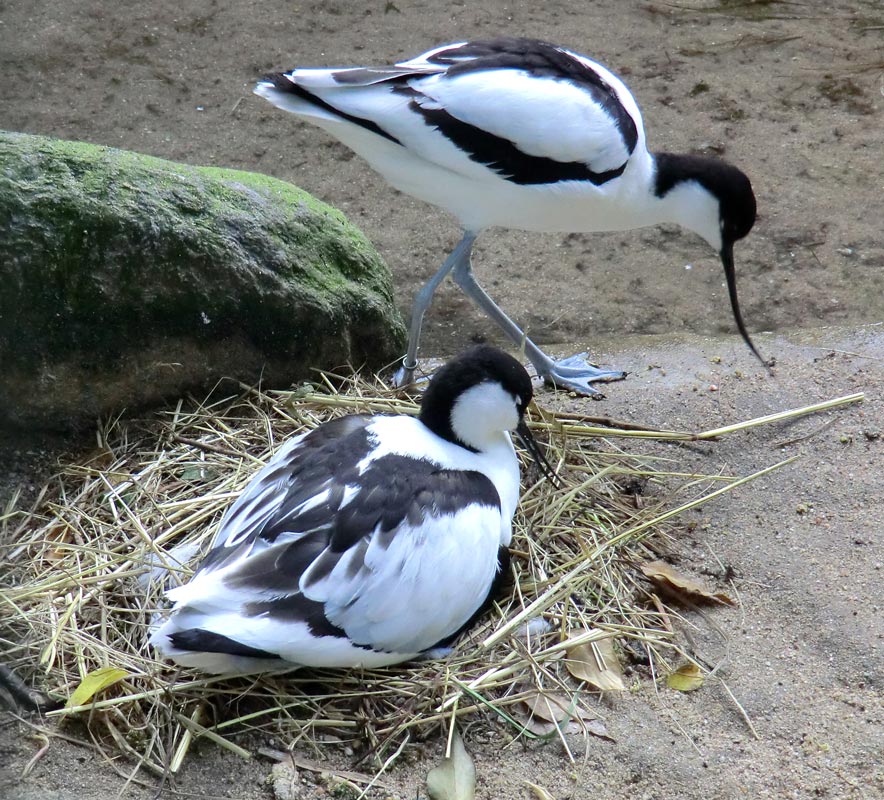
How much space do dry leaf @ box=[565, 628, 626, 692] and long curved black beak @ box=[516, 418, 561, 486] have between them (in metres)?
0.56

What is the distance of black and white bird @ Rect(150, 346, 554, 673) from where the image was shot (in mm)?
2334

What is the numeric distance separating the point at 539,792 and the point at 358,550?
69 centimetres

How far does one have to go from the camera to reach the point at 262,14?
6609 mm

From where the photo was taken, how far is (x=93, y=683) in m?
2.36

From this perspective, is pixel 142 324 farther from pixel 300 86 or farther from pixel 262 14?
pixel 262 14

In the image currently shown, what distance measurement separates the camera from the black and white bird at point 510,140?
3285 millimetres

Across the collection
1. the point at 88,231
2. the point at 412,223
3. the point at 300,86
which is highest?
the point at 300,86

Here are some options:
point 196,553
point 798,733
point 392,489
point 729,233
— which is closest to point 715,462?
point 729,233

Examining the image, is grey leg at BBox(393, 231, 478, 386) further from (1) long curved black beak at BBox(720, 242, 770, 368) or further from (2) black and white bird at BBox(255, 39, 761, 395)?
(1) long curved black beak at BBox(720, 242, 770, 368)

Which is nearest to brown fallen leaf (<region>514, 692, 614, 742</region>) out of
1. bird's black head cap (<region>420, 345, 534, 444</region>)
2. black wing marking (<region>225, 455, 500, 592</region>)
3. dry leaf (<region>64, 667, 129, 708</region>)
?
black wing marking (<region>225, 455, 500, 592</region>)

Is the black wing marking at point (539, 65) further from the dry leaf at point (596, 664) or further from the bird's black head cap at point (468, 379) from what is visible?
the dry leaf at point (596, 664)

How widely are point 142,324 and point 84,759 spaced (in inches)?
54.4

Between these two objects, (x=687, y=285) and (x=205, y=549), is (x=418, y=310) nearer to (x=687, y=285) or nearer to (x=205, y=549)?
(x=205, y=549)

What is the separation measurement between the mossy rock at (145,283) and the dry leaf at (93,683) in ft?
3.31
